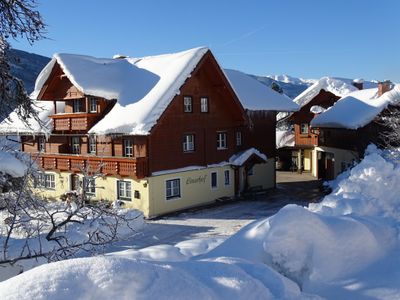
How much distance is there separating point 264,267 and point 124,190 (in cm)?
1832

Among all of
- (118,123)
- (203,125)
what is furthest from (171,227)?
(203,125)

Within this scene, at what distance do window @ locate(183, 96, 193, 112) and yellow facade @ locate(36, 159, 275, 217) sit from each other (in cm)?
358

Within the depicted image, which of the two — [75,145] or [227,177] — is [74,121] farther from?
[227,177]

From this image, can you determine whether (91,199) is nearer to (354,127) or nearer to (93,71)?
(93,71)

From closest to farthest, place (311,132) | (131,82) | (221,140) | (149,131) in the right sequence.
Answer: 1. (149,131)
2. (131,82)
3. (221,140)
4. (311,132)

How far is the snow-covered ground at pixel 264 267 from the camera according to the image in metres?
4.64

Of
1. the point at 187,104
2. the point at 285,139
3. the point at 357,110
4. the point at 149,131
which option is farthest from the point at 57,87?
the point at 285,139

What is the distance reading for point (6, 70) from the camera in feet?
21.7

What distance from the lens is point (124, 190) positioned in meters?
24.2

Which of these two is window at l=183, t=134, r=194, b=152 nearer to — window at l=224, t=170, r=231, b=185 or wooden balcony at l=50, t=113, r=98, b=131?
window at l=224, t=170, r=231, b=185

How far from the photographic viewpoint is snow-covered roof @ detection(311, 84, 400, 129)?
30.5 meters

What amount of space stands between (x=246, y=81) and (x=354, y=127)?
8.98 meters

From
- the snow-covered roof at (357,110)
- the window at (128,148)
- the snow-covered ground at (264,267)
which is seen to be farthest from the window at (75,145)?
the snow-covered roof at (357,110)

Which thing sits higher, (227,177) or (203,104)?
(203,104)
